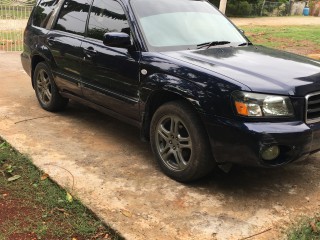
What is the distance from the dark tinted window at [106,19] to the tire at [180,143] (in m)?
1.11

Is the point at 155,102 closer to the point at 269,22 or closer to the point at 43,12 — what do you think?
the point at 43,12

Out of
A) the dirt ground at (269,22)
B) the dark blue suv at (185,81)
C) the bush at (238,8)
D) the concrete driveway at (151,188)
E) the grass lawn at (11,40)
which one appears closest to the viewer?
the concrete driveway at (151,188)

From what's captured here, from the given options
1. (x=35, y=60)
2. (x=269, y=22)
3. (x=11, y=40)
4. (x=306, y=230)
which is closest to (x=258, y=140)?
(x=306, y=230)

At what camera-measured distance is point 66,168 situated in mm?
4336

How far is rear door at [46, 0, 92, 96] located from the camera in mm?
5289

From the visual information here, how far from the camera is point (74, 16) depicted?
554 centimetres

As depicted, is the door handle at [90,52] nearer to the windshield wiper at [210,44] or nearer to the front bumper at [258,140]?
the windshield wiper at [210,44]

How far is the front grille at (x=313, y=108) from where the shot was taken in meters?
3.59

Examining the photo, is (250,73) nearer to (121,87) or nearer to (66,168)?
(121,87)

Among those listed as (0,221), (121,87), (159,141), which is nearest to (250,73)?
(159,141)

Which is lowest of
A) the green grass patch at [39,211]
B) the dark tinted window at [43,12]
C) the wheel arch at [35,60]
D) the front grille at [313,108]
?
the green grass patch at [39,211]

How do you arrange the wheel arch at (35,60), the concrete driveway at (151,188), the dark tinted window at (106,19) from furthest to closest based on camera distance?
the wheel arch at (35,60)
the dark tinted window at (106,19)
the concrete driveway at (151,188)

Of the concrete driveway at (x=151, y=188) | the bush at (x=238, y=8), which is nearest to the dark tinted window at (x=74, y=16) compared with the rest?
the concrete driveway at (x=151, y=188)

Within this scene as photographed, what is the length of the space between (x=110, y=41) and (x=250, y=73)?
149cm
